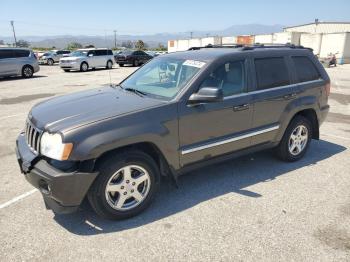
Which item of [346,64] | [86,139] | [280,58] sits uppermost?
[280,58]

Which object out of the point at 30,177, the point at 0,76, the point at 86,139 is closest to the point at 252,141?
the point at 86,139

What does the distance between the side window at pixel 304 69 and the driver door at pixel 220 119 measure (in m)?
1.13

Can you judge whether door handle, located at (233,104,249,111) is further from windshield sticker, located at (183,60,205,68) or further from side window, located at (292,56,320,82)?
side window, located at (292,56,320,82)

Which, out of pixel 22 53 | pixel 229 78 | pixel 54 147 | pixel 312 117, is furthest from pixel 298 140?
pixel 22 53

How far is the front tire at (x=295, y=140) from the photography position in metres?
5.09

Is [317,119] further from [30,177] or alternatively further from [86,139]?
[30,177]

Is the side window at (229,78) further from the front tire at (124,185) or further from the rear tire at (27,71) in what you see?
the rear tire at (27,71)

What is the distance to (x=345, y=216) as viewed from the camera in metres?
3.71

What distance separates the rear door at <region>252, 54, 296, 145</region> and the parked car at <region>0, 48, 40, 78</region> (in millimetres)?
17447

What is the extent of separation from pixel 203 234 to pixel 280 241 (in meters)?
Result: 0.76

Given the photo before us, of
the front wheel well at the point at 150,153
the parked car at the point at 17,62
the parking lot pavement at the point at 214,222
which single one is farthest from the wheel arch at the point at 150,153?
the parked car at the point at 17,62

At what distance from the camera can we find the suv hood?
3.37m

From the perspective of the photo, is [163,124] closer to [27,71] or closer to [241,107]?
[241,107]

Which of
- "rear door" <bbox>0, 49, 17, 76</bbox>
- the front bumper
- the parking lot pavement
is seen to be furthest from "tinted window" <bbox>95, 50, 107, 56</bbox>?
the front bumper
